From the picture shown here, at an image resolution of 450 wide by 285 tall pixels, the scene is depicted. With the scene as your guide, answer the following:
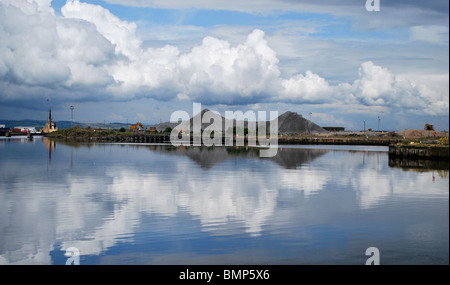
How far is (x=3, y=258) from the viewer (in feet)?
50.4

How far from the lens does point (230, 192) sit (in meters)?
32.0

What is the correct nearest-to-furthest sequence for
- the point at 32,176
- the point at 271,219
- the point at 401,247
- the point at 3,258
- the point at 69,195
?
the point at 3,258
the point at 401,247
the point at 271,219
the point at 69,195
the point at 32,176

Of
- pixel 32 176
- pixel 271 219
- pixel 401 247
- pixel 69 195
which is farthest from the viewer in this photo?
pixel 32 176

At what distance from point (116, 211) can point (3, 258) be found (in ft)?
28.3

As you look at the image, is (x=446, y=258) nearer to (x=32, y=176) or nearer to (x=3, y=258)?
(x=3, y=258)

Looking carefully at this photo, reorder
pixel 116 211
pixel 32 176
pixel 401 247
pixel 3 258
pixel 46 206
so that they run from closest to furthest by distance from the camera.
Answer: pixel 3 258
pixel 401 247
pixel 116 211
pixel 46 206
pixel 32 176

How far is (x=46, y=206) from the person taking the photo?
2562 cm

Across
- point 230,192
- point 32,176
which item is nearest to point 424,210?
point 230,192

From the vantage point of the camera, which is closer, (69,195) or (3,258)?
(3,258)

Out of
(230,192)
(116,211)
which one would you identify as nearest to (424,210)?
(230,192)

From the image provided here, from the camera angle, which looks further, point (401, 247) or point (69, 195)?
point (69, 195)

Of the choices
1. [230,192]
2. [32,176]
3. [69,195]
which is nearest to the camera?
[69,195]
